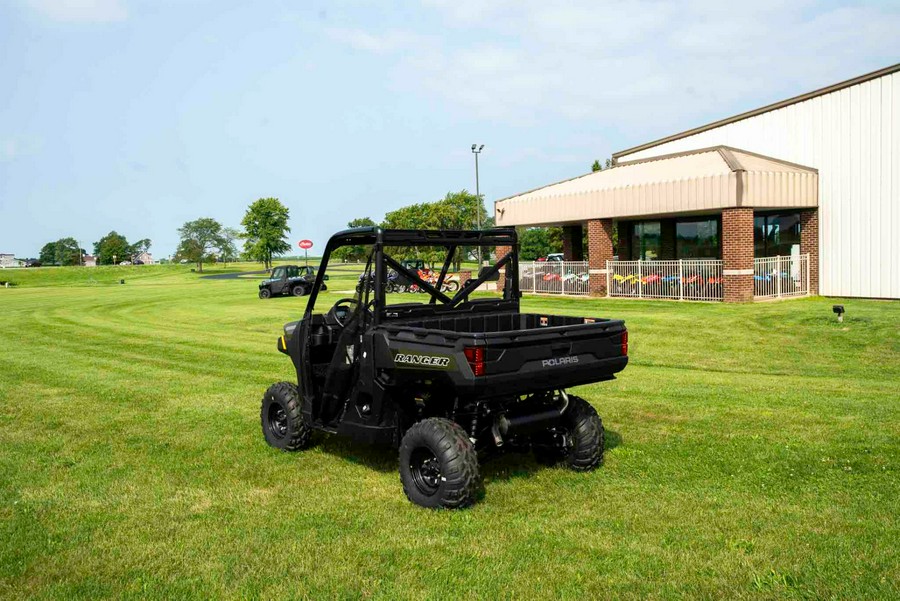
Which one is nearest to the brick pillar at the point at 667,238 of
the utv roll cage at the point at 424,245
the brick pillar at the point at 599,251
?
the brick pillar at the point at 599,251

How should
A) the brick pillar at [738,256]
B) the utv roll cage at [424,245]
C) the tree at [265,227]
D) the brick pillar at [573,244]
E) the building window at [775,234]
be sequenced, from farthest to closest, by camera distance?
1. the tree at [265,227]
2. the brick pillar at [573,244]
3. the building window at [775,234]
4. the brick pillar at [738,256]
5. the utv roll cage at [424,245]

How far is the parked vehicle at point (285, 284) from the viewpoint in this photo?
39375 millimetres

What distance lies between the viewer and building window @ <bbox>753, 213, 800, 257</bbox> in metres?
25.7

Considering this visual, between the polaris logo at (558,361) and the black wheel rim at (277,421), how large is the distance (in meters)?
3.15

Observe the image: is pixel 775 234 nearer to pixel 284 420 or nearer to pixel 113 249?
pixel 284 420

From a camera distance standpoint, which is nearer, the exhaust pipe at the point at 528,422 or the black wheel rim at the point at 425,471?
the black wheel rim at the point at 425,471

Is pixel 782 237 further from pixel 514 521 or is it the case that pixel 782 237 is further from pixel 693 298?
pixel 514 521

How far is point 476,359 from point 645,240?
26.6 meters

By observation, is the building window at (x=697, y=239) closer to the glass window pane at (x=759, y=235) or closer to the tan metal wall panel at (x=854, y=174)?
the glass window pane at (x=759, y=235)

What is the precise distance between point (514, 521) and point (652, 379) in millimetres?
6864

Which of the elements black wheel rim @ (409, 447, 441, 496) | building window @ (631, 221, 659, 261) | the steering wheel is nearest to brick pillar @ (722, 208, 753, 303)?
building window @ (631, 221, 659, 261)

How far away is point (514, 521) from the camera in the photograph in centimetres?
575

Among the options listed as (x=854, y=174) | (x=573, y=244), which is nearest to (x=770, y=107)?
(x=854, y=174)

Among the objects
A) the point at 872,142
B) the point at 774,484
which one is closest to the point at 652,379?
the point at 774,484
